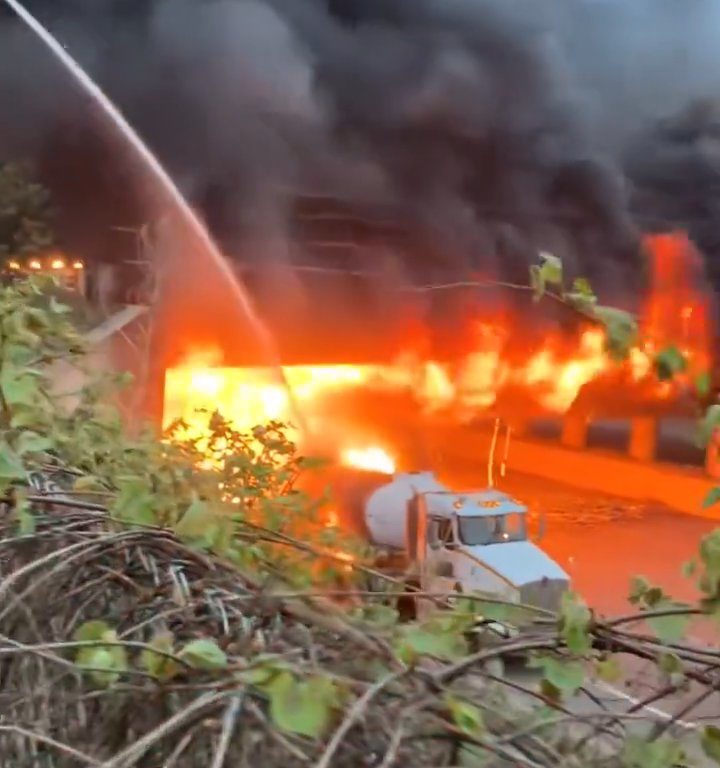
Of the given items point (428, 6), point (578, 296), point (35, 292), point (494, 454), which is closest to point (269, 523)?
point (35, 292)

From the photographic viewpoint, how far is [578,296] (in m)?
0.90

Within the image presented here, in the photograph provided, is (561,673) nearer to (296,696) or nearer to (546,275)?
(296,696)

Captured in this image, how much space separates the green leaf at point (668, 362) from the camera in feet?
2.76

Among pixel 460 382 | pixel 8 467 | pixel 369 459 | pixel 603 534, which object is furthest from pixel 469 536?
pixel 8 467

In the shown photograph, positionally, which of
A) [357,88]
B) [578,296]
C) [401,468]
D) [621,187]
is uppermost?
[357,88]

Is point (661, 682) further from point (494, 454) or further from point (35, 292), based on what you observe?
point (494, 454)

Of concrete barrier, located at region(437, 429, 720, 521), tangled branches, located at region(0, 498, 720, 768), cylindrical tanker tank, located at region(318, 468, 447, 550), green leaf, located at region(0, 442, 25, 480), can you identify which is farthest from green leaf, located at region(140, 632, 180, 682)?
concrete barrier, located at region(437, 429, 720, 521)

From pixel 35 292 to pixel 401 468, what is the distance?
18.9ft

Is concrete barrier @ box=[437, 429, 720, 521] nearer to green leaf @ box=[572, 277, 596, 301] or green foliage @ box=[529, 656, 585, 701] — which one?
green leaf @ box=[572, 277, 596, 301]

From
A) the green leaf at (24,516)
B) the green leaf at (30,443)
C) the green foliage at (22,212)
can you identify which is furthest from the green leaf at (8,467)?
the green foliage at (22,212)

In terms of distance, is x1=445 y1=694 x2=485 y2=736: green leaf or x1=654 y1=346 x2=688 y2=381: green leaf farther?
x1=654 y1=346 x2=688 y2=381: green leaf

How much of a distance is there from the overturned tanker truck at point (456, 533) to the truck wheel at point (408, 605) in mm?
3433

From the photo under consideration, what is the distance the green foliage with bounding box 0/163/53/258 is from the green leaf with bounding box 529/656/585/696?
600 cm

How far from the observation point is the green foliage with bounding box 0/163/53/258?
6.38 metres
